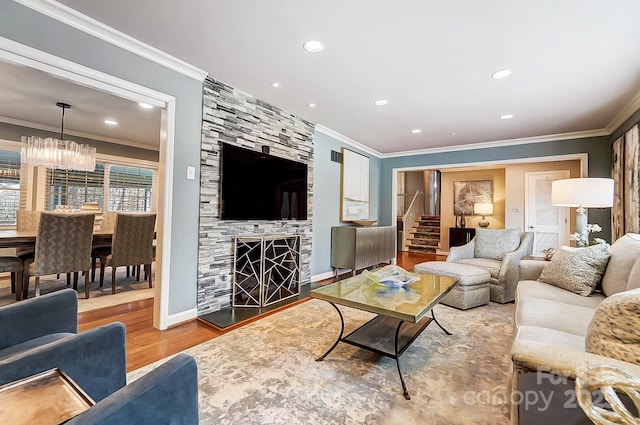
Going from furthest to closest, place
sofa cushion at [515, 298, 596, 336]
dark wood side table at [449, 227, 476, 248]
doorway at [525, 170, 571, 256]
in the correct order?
dark wood side table at [449, 227, 476, 248] → doorway at [525, 170, 571, 256] → sofa cushion at [515, 298, 596, 336]

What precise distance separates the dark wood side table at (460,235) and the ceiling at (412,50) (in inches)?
146

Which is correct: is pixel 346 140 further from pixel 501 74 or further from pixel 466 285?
pixel 466 285

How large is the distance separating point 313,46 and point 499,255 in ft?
11.8

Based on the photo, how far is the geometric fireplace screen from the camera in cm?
316

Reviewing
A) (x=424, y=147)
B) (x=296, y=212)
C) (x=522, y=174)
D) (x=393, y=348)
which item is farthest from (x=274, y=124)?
(x=522, y=174)

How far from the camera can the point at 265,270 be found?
333 centimetres

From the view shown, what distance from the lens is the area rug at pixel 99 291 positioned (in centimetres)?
321

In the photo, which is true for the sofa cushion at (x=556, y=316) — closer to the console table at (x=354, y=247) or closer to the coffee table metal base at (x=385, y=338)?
the coffee table metal base at (x=385, y=338)

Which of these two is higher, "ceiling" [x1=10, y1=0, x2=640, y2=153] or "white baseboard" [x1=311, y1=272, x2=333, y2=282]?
"ceiling" [x1=10, y1=0, x2=640, y2=153]

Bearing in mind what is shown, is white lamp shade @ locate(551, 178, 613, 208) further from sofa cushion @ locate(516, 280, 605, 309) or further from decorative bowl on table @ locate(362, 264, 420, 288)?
decorative bowl on table @ locate(362, 264, 420, 288)

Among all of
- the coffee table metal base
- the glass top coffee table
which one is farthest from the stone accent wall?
the coffee table metal base

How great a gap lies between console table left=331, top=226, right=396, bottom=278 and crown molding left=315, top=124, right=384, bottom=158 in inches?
62.1

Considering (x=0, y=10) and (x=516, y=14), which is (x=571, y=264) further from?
(x=0, y=10)

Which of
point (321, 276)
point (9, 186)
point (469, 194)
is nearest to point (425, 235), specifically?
point (469, 194)
